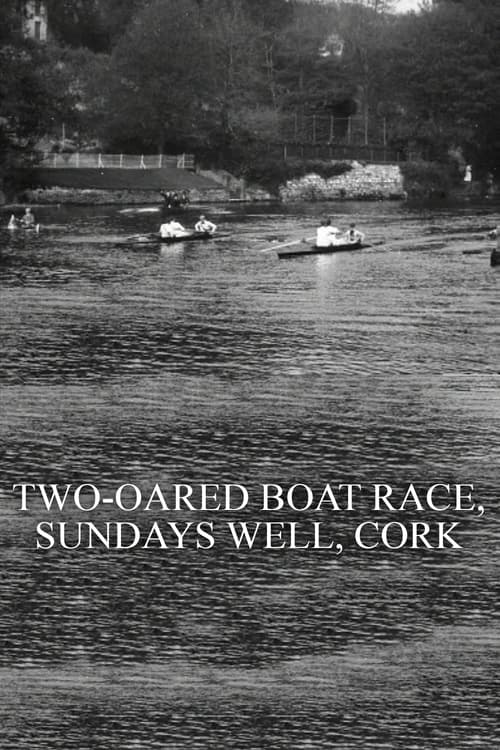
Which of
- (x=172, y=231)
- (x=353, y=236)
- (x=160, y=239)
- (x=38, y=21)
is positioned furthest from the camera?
(x=38, y=21)

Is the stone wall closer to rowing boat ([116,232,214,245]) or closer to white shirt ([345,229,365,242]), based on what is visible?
rowing boat ([116,232,214,245])

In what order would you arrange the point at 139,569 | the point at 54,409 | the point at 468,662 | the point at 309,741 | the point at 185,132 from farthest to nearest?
the point at 185,132 → the point at 54,409 → the point at 139,569 → the point at 468,662 → the point at 309,741

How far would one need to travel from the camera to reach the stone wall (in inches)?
5084

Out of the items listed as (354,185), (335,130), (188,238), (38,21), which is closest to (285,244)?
(188,238)

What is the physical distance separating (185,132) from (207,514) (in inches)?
3879

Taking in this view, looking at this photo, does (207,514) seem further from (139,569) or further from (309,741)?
(309,741)

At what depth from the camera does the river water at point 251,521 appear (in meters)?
21.1

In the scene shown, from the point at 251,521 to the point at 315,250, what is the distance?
44027mm

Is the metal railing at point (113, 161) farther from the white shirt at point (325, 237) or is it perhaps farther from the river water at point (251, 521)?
the river water at point (251, 521)

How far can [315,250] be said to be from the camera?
2808 inches

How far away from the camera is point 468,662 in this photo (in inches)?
877

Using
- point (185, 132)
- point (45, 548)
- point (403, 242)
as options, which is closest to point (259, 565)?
point (45, 548)

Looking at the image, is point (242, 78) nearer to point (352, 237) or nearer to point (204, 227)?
point (204, 227)

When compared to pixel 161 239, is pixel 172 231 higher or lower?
higher
